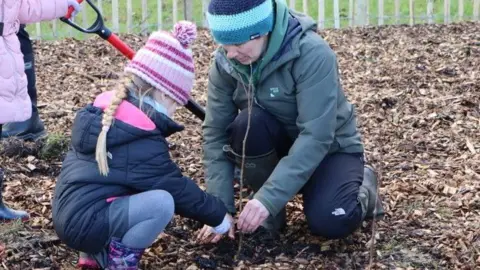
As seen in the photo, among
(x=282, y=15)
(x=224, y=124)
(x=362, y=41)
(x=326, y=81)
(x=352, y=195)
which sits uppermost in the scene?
(x=282, y=15)

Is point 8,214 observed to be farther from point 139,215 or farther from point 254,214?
point 254,214

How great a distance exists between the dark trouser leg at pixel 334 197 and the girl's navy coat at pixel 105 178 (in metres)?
0.53

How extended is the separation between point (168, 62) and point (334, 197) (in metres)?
0.83

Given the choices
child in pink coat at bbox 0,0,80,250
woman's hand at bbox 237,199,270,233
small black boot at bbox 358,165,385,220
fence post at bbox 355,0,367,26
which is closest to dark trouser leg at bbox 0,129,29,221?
child in pink coat at bbox 0,0,80,250

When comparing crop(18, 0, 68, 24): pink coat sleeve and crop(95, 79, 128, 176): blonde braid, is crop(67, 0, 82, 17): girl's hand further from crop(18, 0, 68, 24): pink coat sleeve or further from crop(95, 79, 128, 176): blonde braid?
crop(95, 79, 128, 176): blonde braid

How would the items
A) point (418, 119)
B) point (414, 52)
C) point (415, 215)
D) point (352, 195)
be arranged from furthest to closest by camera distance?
1. point (414, 52)
2. point (418, 119)
3. point (415, 215)
4. point (352, 195)

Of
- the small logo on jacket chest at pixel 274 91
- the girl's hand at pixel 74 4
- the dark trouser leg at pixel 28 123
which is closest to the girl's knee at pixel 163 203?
the small logo on jacket chest at pixel 274 91

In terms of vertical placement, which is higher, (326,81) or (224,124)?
(326,81)

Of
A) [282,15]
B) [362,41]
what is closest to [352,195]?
[282,15]

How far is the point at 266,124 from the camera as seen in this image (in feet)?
10.2

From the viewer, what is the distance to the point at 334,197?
305 centimetres

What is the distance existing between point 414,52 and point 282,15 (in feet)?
11.9

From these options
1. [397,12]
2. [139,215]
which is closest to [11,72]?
[139,215]

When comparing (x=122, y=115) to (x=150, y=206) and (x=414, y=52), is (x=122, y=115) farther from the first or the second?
(x=414, y=52)
